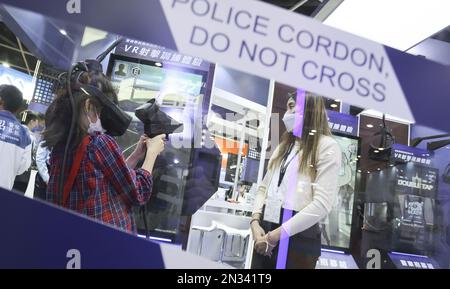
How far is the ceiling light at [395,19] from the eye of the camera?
1723 millimetres

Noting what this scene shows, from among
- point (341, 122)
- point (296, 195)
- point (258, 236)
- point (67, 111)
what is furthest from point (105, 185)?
point (341, 122)

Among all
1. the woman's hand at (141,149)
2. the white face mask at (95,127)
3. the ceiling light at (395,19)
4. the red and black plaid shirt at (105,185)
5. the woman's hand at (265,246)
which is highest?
the ceiling light at (395,19)

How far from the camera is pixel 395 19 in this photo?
1804mm

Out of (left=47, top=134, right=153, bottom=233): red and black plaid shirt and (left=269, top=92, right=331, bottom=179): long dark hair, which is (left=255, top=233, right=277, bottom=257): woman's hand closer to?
(left=269, top=92, right=331, bottom=179): long dark hair

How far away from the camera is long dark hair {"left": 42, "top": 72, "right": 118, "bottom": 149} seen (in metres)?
1.37

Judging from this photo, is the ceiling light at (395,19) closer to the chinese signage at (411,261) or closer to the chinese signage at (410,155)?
the chinese signage at (410,155)

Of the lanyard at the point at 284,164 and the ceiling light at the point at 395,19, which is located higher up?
the ceiling light at the point at 395,19

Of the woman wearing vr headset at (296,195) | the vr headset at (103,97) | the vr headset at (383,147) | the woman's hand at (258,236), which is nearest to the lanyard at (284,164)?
the woman wearing vr headset at (296,195)

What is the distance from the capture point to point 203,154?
1.39 metres

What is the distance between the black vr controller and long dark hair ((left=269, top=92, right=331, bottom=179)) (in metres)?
0.41

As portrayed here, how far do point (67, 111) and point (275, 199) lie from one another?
2.86ft

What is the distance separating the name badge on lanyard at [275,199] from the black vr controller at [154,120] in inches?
16.9

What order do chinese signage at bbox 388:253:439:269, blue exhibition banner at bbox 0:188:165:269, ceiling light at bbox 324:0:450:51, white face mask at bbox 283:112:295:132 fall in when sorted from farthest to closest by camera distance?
1. ceiling light at bbox 324:0:450:51
2. chinese signage at bbox 388:253:439:269
3. white face mask at bbox 283:112:295:132
4. blue exhibition banner at bbox 0:188:165:269

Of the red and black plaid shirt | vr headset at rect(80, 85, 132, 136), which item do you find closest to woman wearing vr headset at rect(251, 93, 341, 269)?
the red and black plaid shirt
